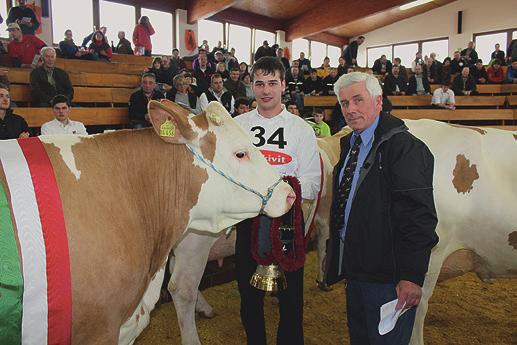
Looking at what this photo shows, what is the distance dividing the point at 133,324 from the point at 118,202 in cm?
56

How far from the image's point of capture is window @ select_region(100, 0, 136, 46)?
15.8m

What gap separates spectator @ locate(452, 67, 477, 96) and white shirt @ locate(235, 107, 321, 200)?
576 inches

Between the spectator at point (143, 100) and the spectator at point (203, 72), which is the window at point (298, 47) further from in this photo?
the spectator at point (143, 100)

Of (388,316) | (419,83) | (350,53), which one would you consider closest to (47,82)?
(388,316)

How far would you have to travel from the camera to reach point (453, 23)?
23.8 metres

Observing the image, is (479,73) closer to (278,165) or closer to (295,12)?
(295,12)

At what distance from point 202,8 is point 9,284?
17111mm

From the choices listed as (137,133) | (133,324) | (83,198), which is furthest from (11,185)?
(133,324)

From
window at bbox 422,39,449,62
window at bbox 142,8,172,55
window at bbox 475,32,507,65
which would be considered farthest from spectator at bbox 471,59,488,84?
window at bbox 142,8,172,55

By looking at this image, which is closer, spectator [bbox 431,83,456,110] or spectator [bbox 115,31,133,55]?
spectator [bbox 115,31,133,55]

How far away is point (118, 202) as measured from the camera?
5.69 ft

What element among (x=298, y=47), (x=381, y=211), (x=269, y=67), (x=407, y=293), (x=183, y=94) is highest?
(x=298, y=47)

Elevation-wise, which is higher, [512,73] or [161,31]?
[161,31]

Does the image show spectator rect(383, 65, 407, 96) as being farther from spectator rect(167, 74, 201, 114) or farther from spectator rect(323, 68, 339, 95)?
spectator rect(167, 74, 201, 114)
